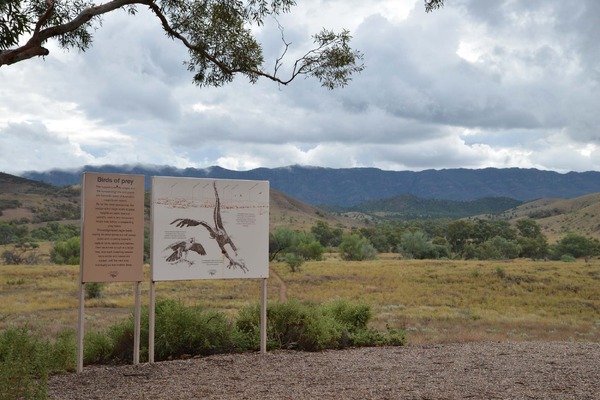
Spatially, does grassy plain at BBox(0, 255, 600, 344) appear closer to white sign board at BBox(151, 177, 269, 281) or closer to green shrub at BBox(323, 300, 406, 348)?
green shrub at BBox(323, 300, 406, 348)

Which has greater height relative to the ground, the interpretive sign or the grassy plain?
the interpretive sign

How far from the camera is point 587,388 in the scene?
7.69 meters

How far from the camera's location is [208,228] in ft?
34.6

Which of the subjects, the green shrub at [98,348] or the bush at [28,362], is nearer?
the bush at [28,362]

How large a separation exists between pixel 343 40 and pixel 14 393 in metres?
7.32

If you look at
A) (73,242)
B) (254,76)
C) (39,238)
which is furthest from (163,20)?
(39,238)

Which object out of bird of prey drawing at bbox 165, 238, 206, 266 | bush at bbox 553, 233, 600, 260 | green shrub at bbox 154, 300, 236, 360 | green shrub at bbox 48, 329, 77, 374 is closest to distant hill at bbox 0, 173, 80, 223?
bush at bbox 553, 233, 600, 260

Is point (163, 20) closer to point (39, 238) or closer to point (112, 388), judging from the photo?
point (112, 388)

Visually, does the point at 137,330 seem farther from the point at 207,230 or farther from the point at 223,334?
the point at 207,230

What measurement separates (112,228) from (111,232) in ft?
0.21

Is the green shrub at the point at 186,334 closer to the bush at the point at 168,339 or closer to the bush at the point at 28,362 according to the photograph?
the bush at the point at 168,339

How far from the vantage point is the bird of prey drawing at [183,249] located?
10141mm

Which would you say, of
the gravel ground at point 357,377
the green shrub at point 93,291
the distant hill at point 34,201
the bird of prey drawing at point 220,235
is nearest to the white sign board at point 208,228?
the bird of prey drawing at point 220,235

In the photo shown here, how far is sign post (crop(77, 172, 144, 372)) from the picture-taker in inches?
372
